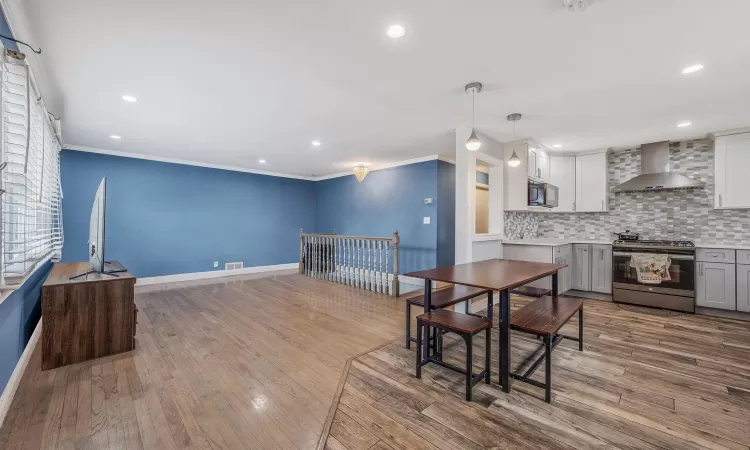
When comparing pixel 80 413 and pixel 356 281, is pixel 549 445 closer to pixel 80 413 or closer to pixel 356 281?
pixel 80 413

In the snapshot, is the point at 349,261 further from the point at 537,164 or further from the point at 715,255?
the point at 715,255

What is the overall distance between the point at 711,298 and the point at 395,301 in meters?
4.14

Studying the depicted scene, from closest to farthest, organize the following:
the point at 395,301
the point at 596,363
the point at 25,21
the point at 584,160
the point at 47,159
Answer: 1. the point at 25,21
2. the point at 596,363
3. the point at 47,159
4. the point at 395,301
5. the point at 584,160

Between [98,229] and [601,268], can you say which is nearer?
[98,229]

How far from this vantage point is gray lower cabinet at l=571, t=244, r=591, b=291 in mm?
4945

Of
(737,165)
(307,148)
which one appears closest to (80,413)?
(307,148)

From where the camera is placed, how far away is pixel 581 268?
197 inches

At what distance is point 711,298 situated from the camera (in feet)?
13.3

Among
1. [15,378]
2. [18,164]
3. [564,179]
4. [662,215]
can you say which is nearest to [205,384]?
[15,378]

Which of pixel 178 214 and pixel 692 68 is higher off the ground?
pixel 692 68

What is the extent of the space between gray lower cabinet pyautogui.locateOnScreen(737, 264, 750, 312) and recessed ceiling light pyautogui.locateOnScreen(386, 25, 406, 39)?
510 centimetres

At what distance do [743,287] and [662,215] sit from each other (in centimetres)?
132

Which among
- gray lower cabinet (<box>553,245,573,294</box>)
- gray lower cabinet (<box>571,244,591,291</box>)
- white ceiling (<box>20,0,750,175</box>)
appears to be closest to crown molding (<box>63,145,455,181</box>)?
white ceiling (<box>20,0,750,175</box>)

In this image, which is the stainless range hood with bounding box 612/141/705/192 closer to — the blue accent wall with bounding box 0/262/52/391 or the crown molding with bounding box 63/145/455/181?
the crown molding with bounding box 63/145/455/181
